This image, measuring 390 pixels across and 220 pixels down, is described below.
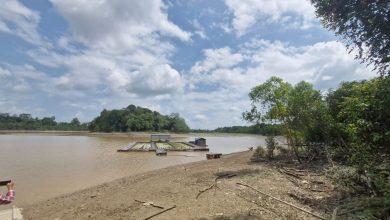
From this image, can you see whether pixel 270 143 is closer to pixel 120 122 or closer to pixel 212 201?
pixel 212 201

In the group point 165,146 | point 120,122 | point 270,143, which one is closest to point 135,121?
point 120,122

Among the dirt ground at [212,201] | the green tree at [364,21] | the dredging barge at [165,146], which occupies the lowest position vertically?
the dirt ground at [212,201]

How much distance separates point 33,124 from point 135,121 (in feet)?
156

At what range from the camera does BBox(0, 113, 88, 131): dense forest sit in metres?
120

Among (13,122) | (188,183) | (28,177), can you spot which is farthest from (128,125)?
(188,183)

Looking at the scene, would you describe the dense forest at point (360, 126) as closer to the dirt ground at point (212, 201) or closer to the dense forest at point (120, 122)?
the dirt ground at point (212, 201)

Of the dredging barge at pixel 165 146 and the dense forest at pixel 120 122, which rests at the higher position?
the dense forest at pixel 120 122

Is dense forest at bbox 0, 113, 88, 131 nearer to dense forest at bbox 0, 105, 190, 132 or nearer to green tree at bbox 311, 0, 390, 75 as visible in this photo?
dense forest at bbox 0, 105, 190, 132

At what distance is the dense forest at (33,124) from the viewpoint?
4732 inches

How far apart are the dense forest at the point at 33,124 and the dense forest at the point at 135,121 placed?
1625 centimetres

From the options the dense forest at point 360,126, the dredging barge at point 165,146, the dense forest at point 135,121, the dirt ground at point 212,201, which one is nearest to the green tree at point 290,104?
the dense forest at point 360,126

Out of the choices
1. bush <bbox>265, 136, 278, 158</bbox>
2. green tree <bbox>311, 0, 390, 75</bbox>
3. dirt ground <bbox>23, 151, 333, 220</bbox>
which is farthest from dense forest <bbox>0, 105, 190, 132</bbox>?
green tree <bbox>311, 0, 390, 75</bbox>

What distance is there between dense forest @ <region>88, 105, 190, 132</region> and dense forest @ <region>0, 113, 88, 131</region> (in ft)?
53.3

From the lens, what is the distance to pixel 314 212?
303 inches
